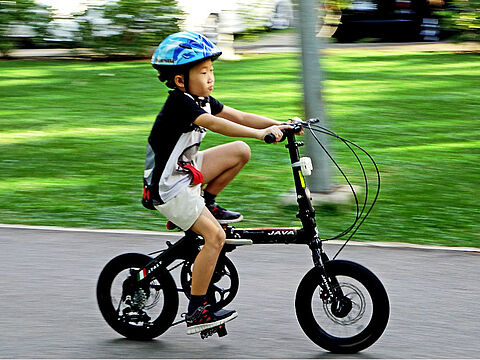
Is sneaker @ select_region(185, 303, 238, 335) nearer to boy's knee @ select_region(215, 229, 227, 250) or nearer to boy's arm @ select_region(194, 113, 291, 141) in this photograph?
boy's knee @ select_region(215, 229, 227, 250)

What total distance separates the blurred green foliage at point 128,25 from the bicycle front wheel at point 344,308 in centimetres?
1250

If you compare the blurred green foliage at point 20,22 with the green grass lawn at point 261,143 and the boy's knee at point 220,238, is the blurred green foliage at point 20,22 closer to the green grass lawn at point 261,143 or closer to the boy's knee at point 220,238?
the green grass lawn at point 261,143

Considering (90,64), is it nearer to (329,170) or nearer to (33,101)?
(33,101)

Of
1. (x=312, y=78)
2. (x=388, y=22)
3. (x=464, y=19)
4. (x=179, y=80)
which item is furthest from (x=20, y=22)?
(x=179, y=80)

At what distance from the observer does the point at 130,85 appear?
13.9 meters

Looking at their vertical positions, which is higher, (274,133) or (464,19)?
(274,133)

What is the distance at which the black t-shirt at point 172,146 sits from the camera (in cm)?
446

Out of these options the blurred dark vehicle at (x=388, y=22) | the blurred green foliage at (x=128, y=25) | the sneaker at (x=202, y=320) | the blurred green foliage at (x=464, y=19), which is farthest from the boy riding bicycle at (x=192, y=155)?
the blurred dark vehicle at (x=388, y=22)

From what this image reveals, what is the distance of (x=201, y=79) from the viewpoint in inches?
177

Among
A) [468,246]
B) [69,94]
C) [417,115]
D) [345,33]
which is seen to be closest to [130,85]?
[69,94]

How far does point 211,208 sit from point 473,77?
10.1m

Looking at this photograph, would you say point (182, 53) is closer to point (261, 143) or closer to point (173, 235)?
point (173, 235)

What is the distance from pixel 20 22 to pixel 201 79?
13.3 metres

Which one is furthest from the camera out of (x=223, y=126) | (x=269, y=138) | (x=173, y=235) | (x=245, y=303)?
(x=173, y=235)
